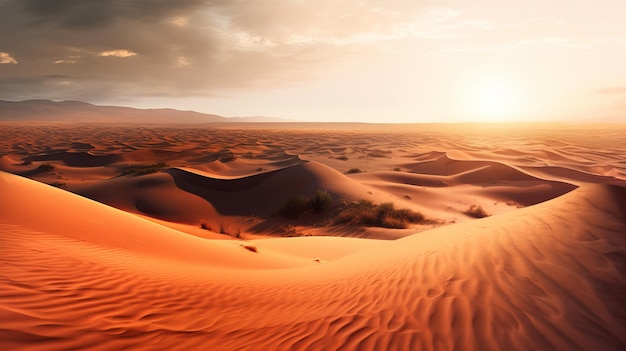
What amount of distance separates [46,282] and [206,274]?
8.13 feet

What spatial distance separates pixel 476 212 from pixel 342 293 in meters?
13.3

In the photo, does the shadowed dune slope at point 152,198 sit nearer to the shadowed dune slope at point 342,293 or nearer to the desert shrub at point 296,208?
Answer: the desert shrub at point 296,208

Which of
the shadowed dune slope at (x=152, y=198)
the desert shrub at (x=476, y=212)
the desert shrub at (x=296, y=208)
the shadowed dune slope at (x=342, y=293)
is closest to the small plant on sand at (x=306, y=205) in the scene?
the desert shrub at (x=296, y=208)

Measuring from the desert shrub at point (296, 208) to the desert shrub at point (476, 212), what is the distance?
771 centimetres

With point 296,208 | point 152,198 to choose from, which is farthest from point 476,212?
point 152,198

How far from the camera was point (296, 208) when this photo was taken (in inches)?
629

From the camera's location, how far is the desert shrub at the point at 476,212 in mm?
15836

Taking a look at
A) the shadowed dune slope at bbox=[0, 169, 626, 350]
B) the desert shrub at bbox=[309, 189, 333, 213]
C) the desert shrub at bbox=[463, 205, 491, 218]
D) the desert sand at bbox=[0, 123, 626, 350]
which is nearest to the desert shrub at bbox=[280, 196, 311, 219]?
the desert shrub at bbox=[309, 189, 333, 213]

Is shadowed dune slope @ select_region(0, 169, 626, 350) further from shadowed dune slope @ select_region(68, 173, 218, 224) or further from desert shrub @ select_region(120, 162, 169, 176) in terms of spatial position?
desert shrub @ select_region(120, 162, 169, 176)

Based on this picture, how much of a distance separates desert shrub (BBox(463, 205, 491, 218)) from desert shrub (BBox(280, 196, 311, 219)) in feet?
25.3

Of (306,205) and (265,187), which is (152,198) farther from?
(306,205)

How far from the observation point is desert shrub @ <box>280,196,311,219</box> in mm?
15945

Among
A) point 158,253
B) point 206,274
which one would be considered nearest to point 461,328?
point 206,274

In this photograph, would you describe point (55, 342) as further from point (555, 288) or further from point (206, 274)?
point (555, 288)
